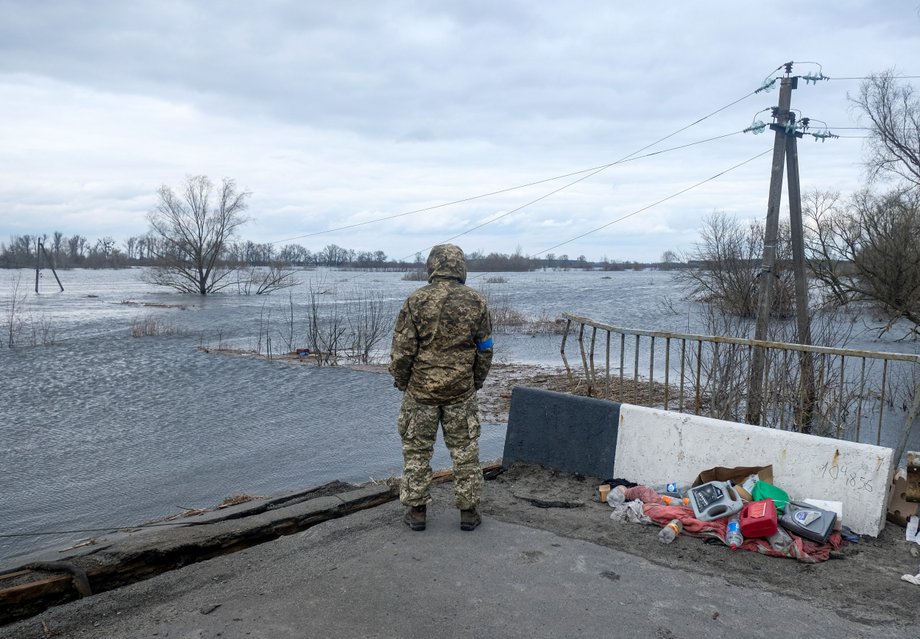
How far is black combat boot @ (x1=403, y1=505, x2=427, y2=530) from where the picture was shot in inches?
201

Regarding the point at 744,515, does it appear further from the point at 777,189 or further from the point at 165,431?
the point at 165,431

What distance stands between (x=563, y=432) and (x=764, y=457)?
171cm

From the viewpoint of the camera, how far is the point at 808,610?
393cm

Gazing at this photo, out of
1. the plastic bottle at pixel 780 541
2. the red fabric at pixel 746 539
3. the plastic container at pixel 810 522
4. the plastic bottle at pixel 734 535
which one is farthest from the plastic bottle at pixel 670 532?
the plastic container at pixel 810 522

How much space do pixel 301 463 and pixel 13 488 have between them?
352cm

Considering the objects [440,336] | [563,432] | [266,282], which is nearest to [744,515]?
[563,432]

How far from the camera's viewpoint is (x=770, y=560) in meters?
4.66

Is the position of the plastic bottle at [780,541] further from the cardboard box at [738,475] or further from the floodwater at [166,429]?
the floodwater at [166,429]

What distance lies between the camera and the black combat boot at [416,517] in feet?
16.8

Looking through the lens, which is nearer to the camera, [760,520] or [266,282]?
[760,520]

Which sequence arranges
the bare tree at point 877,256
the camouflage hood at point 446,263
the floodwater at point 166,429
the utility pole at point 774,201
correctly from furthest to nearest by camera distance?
the bare tree at point 877,256, the utility pole at point 774,201, the floodwater at point 166,429, the camouflage hood at point 446,263

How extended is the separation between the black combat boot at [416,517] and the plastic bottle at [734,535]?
212 centimetres

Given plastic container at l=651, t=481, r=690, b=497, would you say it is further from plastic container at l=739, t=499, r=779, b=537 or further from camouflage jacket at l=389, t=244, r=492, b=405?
camouflage jacket at l=389, t=244, r=492, b=405

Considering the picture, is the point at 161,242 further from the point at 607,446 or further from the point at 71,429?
the point at 607,446
